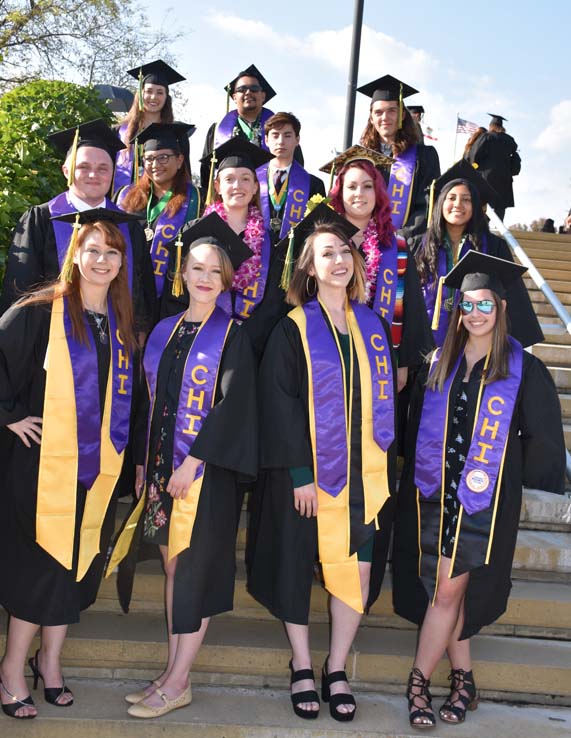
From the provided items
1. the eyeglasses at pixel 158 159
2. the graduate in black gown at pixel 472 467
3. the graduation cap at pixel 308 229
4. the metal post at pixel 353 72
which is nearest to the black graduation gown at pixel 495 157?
the metal post at pixel 353 72

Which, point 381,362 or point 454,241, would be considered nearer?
point 381,362

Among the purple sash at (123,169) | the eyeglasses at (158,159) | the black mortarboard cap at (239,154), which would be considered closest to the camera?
the black mortarboard cap at (239,154)

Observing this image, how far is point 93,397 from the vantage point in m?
2.91

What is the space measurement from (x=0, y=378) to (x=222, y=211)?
146cm

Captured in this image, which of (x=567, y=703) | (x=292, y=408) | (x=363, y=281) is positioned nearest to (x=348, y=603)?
(x=292, y=408)

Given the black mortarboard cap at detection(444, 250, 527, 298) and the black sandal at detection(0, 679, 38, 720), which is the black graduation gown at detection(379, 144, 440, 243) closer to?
the black mortarboard cap at detection(444, 250, 527, 298)

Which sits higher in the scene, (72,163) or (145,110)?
(145,110)

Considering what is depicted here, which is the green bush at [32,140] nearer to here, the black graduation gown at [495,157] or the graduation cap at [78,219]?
the graduation cap at [78,219]

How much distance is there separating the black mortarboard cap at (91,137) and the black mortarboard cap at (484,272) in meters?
1.86

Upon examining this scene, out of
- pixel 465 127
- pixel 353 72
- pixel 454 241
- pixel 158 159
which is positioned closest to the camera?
pixel 454 241

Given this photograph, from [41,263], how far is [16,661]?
5.74ft

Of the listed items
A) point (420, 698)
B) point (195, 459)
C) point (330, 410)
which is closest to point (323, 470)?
point (330, 410)

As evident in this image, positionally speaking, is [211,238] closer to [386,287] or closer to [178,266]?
[178,266]

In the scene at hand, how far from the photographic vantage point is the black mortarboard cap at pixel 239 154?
3705mm
